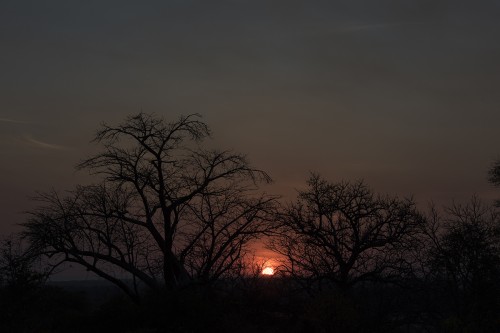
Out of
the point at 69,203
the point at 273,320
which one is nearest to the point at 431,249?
the point at 273,320

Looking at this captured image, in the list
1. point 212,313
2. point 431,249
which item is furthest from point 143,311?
point 431,249

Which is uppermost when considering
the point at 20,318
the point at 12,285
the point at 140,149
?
the point at 140,149

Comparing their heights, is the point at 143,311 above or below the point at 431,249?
below

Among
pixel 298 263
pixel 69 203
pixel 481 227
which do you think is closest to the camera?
pixel 69 203

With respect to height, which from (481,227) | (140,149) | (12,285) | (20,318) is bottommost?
(20,318)

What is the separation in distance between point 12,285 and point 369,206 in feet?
55.3

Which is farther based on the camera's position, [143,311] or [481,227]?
[481,227]

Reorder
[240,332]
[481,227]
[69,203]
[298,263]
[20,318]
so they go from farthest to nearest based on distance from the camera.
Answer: [481,227] < [298,263] < [69,203] < [20,318] < [240,332]

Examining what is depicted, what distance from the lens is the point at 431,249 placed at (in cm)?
3375

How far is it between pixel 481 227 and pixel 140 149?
20.5 meters

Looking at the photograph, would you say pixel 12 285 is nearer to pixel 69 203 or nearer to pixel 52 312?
pixel 69 203

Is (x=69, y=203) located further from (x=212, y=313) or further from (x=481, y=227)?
(x=481, y=227)

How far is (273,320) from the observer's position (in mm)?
24625

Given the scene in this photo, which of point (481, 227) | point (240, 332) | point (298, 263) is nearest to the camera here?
point (240, 332)
